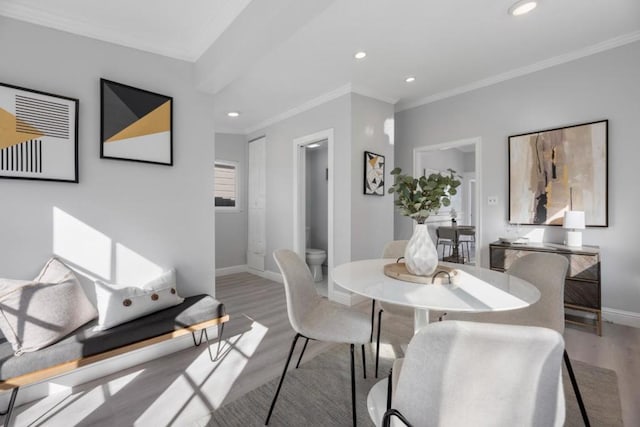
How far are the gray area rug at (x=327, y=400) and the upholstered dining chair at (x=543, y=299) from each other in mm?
A: 199

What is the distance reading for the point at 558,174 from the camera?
299 centimetres

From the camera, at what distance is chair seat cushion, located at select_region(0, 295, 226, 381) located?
149 centimetres

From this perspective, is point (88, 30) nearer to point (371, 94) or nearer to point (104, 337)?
point (104, 337)

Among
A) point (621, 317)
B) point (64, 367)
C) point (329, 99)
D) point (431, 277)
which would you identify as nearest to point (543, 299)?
point (431, 277)

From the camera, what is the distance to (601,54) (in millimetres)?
2770

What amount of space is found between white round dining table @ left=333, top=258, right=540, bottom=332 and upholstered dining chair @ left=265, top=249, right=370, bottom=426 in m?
0.27

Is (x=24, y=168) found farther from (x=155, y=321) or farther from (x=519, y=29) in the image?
(x=519, y=29)

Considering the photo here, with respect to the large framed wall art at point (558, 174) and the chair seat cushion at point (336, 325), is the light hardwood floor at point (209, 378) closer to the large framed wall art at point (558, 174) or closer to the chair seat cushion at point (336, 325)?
the chair seat cushion at point (336, 325)

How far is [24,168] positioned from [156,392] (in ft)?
5.54

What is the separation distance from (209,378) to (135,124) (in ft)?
6.54

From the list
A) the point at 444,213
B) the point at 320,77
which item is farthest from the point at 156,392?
the point at 444,213

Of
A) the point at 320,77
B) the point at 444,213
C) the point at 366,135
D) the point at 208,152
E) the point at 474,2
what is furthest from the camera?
the point at 444,213

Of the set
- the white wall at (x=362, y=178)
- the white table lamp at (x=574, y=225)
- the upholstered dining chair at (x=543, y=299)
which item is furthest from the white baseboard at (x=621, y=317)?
the white wall at (x=362, y=178)

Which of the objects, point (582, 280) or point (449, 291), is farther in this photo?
point (582, 280)
